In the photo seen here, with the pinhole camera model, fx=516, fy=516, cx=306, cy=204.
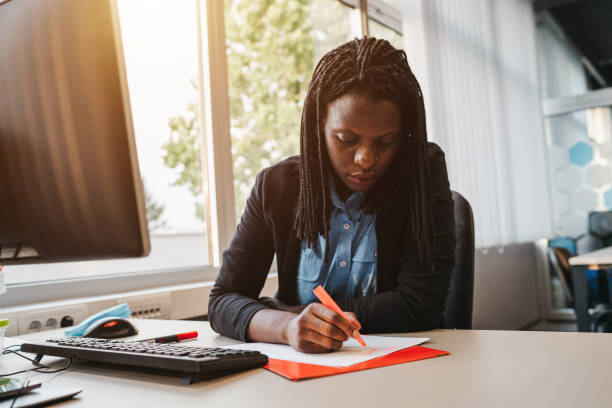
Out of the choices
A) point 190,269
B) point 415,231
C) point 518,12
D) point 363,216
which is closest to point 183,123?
point 190,269

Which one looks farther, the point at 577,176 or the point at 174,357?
the point at 577,176

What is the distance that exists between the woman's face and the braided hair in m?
0.03

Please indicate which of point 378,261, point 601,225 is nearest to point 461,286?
point 378,261

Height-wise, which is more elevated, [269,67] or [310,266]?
[269,67]

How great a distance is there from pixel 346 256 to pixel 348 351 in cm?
45

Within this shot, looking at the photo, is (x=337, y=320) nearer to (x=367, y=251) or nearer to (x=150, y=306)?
(x=367, y=251)

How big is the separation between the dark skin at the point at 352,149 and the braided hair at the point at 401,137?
0.03m

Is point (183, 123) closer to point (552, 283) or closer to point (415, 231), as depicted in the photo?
point (415, 231)

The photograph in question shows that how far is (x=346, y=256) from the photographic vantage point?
51.2 inches

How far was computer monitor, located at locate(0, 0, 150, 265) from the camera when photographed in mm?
573

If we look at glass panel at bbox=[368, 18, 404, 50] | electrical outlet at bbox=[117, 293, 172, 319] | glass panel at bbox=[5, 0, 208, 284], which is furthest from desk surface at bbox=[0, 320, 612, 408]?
glass panel at bbox=[368, 18, 404, 50]

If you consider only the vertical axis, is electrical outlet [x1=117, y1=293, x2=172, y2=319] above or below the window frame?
below

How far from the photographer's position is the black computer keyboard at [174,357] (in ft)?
2.30

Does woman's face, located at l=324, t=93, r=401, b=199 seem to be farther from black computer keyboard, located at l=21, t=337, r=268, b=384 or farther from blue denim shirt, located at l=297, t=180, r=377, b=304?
black computer keyboard, located at l=21, t=337, r=268, b=384
